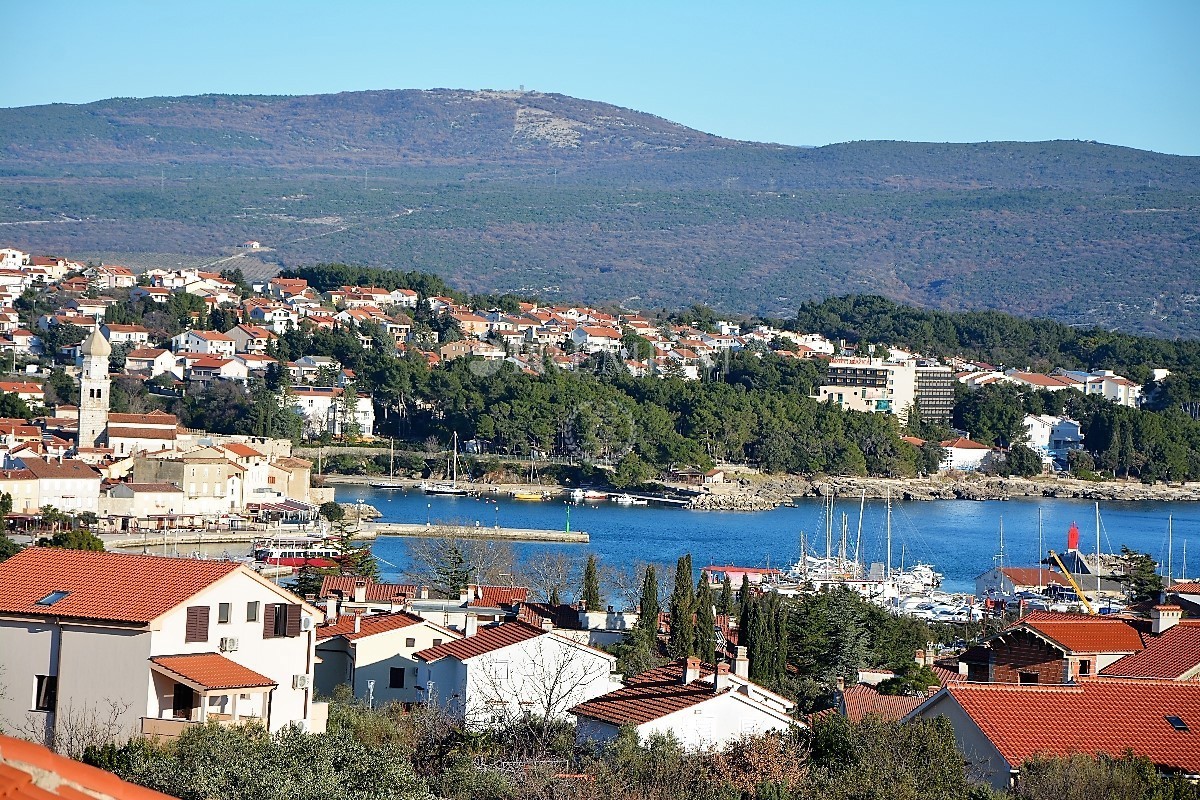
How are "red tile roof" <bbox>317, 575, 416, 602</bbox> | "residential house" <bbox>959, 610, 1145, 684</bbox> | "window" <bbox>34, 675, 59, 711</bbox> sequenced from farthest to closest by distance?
"red tile roof" <bbox>317, 575, 416, 602</bbox> → "residential house" <bbox>959, 610, 1145, 684</bbox> → "window" <bbox>34, 675, 59, 711</bbox>

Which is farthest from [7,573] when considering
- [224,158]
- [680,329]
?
[224,158]

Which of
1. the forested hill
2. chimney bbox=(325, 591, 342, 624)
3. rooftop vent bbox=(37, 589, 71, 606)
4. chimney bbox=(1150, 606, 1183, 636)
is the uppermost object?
the forested hill

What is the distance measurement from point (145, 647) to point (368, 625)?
3.91 m

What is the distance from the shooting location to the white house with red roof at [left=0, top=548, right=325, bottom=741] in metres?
6.93

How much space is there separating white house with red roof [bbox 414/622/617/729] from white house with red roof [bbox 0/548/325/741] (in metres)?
1.62

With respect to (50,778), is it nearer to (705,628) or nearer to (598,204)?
(705,628)

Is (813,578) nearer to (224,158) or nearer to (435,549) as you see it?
(435,549)

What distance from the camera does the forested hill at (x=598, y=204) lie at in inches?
4643

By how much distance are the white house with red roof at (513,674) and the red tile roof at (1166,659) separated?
2.46m

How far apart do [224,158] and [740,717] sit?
140262 mm

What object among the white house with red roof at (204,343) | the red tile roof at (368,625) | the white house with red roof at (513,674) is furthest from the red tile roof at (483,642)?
the white house with red roof at (204,343)

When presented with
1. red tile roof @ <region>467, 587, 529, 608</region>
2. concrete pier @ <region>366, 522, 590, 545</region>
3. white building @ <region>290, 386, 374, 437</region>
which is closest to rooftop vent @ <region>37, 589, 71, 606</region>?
red tile roof @ <region>467, 587, 529, 608</region>

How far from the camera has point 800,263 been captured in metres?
129

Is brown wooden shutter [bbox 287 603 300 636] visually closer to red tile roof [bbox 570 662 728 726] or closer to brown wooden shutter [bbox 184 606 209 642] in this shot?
brown wooden shutter [bbox 184 606 209 642]
